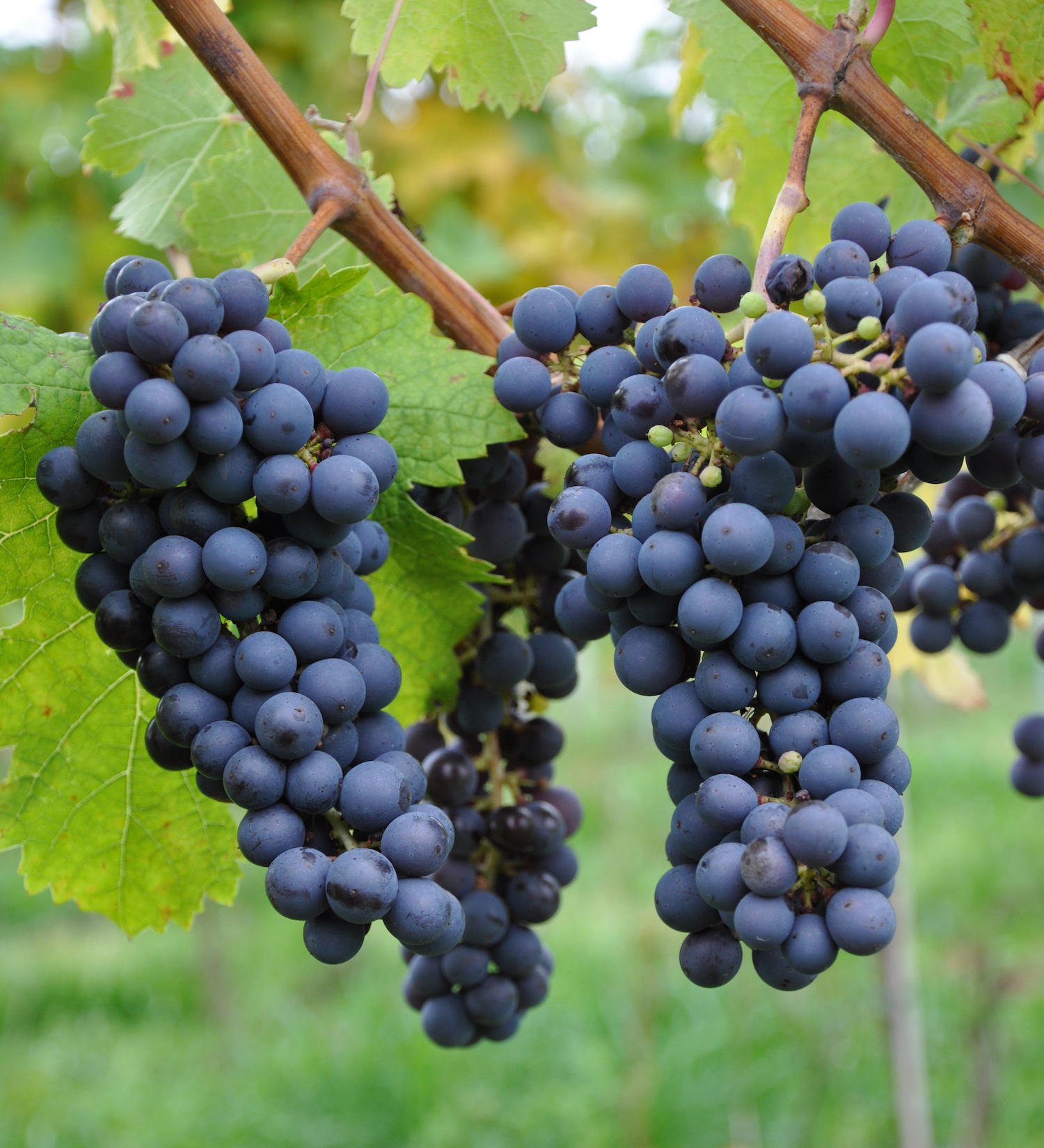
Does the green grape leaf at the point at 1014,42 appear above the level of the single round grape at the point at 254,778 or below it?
above

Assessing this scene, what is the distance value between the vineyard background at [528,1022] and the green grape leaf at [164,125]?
2110 millimetres

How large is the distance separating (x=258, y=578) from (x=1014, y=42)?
0.83 m

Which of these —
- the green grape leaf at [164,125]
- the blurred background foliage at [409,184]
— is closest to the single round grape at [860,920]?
the green grape leaf at [164,125]

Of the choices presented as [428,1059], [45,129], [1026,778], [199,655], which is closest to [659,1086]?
[428,1059]

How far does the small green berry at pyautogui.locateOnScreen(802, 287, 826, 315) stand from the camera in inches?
27.2

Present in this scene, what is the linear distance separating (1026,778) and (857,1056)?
2.98 m

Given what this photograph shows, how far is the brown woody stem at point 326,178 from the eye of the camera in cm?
89

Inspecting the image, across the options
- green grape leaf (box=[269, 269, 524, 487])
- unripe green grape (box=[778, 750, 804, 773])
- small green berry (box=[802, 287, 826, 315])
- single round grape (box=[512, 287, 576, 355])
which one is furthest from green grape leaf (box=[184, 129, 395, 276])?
unripe green grape (box=[778, 750, 804, 773])

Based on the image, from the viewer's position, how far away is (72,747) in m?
0.96

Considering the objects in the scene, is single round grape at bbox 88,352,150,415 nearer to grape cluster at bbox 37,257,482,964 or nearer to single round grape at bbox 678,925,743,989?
grape cluster at bbox 37,257,482,964

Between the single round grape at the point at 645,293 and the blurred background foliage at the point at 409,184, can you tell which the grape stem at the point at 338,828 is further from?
the blurred background foliage at the point at 409,184

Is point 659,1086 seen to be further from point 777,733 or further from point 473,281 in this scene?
point 777,733

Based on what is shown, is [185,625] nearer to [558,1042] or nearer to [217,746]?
[217,746]

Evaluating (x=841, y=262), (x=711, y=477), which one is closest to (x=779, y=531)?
(x=711, y=477)
